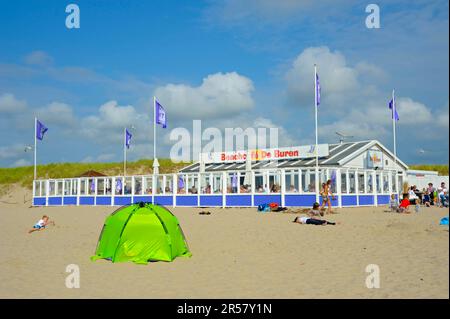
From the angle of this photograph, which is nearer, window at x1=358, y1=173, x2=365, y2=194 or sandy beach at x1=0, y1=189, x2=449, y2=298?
sandy beach at x1=0, y1=189, x2=449, y2=298

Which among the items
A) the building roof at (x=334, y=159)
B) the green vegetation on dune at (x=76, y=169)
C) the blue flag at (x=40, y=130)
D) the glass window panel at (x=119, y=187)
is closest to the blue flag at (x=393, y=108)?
the building roof at (x=334, y=159)

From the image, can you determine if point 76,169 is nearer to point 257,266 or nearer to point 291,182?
point 291,182

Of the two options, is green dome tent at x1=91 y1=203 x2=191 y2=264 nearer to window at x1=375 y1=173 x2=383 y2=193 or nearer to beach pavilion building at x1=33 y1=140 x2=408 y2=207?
beach pavilion building at x1=33 y1=140 x2=408 y2=207

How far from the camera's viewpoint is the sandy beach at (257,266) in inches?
278

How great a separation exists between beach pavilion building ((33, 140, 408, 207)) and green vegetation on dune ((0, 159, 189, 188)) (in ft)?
75.8

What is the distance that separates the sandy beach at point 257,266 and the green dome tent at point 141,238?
314 mm

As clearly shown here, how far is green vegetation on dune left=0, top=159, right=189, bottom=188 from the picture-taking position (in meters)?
58.2

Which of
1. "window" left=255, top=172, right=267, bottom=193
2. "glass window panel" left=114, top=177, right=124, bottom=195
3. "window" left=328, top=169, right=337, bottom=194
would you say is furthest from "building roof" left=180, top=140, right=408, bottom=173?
"glass window panel" left=114, top=177, right=124, bottom=195

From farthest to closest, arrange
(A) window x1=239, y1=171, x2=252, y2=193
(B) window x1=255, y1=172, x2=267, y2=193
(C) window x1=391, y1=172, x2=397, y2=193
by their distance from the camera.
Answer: (C) window x1=391, y1=172, x2=397, y2=193 → (A) window x1=239, y1=171, x2=252, y2=193 → (B) window x1=255, y1=172, x2=267, y2=193

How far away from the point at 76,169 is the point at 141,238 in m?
54.9

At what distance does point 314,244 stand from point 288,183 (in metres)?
15.2

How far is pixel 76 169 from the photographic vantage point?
6181cm

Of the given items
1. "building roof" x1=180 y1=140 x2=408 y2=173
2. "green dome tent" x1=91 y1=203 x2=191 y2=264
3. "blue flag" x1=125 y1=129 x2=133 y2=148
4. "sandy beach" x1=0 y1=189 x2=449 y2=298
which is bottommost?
"sandy beach" x1=0 y1=189 x2=449 y2=298
